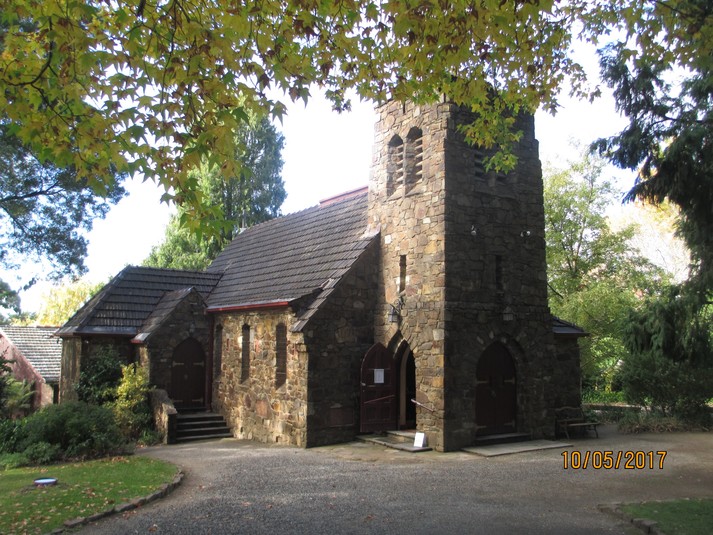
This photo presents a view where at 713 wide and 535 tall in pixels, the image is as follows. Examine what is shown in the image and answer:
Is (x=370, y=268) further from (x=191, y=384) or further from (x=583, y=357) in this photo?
(x=583, y=357)

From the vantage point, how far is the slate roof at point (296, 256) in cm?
1502

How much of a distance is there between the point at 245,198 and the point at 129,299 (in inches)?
604

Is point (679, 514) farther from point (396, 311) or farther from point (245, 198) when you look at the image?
point (245, 198)

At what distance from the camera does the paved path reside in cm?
732

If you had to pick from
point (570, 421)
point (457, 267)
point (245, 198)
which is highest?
point (245, 198)

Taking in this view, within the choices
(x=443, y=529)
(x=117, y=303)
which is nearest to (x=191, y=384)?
(x=117, y=303)

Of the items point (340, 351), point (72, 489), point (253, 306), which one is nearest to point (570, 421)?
point (340, 351)

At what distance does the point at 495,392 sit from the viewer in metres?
13.6

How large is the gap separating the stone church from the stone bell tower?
1.4 inches

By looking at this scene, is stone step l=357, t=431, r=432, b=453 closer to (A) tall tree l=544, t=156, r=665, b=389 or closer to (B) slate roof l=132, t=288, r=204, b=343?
(B) slate roof l=132, t=288, r=204, b=343

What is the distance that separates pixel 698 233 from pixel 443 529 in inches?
375

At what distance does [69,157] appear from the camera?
6.09 metres

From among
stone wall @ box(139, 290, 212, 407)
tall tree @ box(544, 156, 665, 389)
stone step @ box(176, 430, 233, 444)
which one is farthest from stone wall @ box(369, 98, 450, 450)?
tall tree @ box(544, 156, 665, 389)

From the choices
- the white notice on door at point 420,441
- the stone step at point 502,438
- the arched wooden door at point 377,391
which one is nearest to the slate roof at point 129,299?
the arched wooden door at point 377,391
